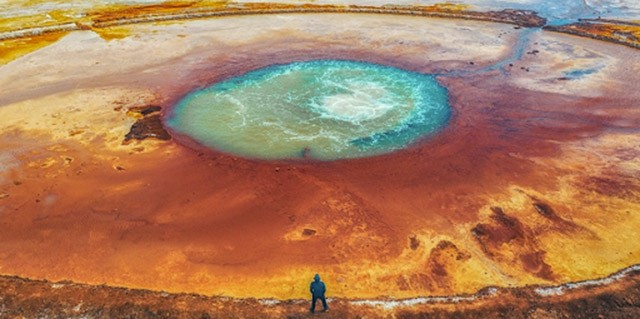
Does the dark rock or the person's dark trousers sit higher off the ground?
the dark rock

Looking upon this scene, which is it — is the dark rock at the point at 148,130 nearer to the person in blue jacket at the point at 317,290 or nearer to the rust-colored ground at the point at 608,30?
the person in blue jacket at the point at 317,290

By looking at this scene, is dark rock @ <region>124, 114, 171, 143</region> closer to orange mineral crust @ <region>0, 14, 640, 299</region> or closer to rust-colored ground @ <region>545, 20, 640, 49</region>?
orange mineral crust @ <region>0, 14, 640, 299</region>

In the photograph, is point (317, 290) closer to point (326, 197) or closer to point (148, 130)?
point (326, 197)

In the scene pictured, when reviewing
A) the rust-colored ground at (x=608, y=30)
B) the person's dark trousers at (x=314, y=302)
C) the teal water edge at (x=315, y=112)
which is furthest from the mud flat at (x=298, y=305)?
the rust-colored ground at (x=608, y=30)

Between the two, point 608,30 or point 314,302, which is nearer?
point 314,302

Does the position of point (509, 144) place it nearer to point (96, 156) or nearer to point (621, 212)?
point (621, 212)

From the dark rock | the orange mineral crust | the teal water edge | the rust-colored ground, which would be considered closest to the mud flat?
the orange mineral crust

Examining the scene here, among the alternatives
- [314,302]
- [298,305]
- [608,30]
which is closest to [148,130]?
[298,305]
